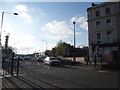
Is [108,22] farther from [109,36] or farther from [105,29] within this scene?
[109,36]

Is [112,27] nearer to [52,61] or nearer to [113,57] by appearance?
[113,57]

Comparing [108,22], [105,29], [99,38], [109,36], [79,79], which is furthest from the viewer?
[99,38]

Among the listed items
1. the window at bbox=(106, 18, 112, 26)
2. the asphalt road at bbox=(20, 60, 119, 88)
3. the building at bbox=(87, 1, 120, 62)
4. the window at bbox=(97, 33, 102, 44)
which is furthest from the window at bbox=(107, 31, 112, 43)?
the asphalt road at bbox=(20, 60, 119, 88)

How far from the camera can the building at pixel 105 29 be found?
45.8 meters

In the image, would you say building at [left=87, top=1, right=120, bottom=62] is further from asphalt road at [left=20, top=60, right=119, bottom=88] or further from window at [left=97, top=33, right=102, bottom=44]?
asphalt road at [left=20, top=60, right=119, bottom=88]

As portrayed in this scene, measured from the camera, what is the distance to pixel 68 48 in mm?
87000

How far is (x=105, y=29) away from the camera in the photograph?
162 ft

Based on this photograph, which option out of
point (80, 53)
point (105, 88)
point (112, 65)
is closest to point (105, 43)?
point (112, 65)

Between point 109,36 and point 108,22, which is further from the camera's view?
point 108,22

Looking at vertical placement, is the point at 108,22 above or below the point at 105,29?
above

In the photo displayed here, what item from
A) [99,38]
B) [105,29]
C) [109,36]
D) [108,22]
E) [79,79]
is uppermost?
[108,22]

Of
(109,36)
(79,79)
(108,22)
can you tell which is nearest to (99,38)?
(109,36)

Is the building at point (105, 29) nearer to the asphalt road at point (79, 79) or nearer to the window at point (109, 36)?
the window at point (109, 36)

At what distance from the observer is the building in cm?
4582
